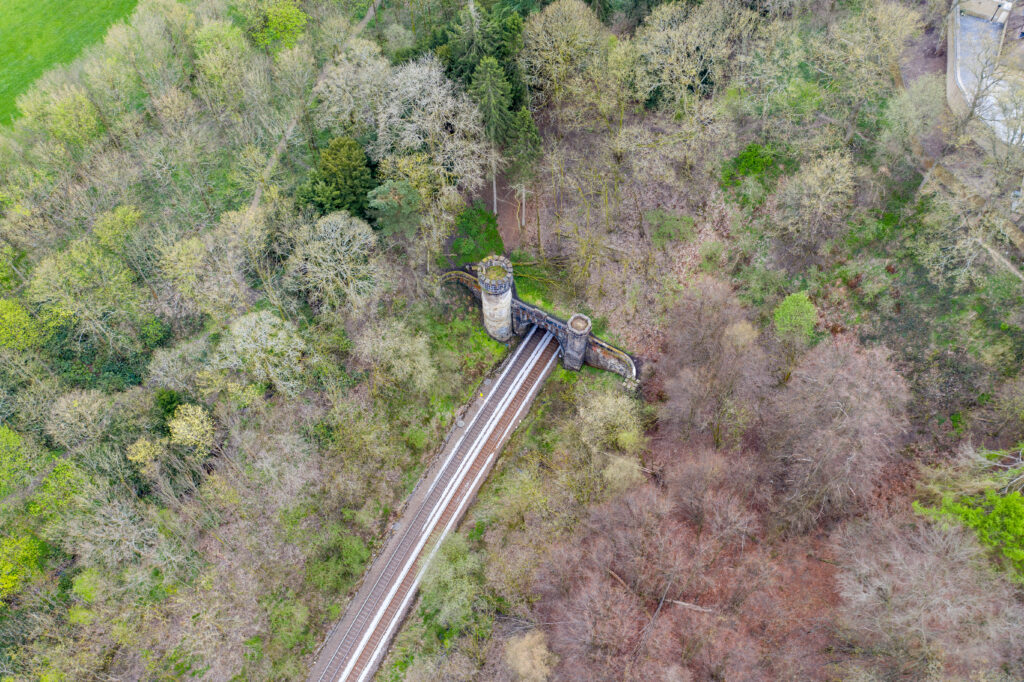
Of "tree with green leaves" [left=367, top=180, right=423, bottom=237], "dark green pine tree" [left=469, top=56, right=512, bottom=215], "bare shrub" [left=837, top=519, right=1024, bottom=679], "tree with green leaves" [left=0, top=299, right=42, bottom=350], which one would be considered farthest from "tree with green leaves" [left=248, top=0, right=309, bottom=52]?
"bare shrub" [left=837, top=519, right=1024, bottom=679]

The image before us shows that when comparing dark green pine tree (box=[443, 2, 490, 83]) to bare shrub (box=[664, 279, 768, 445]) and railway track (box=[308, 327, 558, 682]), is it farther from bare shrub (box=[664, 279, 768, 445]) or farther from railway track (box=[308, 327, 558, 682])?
bare shrub (box=[664, 279, 768, 445])

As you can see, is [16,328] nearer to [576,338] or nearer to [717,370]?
[576,338]

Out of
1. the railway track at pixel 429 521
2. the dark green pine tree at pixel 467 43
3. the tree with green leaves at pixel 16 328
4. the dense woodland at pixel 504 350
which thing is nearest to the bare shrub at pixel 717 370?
the dense woodland at pixel 504 350

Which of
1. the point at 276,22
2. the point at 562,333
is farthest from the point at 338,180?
the point at 562,333

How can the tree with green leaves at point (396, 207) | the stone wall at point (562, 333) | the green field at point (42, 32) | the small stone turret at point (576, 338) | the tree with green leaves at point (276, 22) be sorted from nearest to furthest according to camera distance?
the tree with green leaves at point (396, 207) → the small stone turret at point (576, 338) → the stone wall at point (562, 333) → the tree with green leaves at point (276, 22) → the green field at point (42, 32)

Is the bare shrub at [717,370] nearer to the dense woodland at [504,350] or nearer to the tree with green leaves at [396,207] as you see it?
the dense woodland at [504,350]

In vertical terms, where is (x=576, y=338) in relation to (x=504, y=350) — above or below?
above

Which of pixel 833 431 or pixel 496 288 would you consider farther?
pixel 496 288

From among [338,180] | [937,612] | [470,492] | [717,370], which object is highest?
[338,180]
